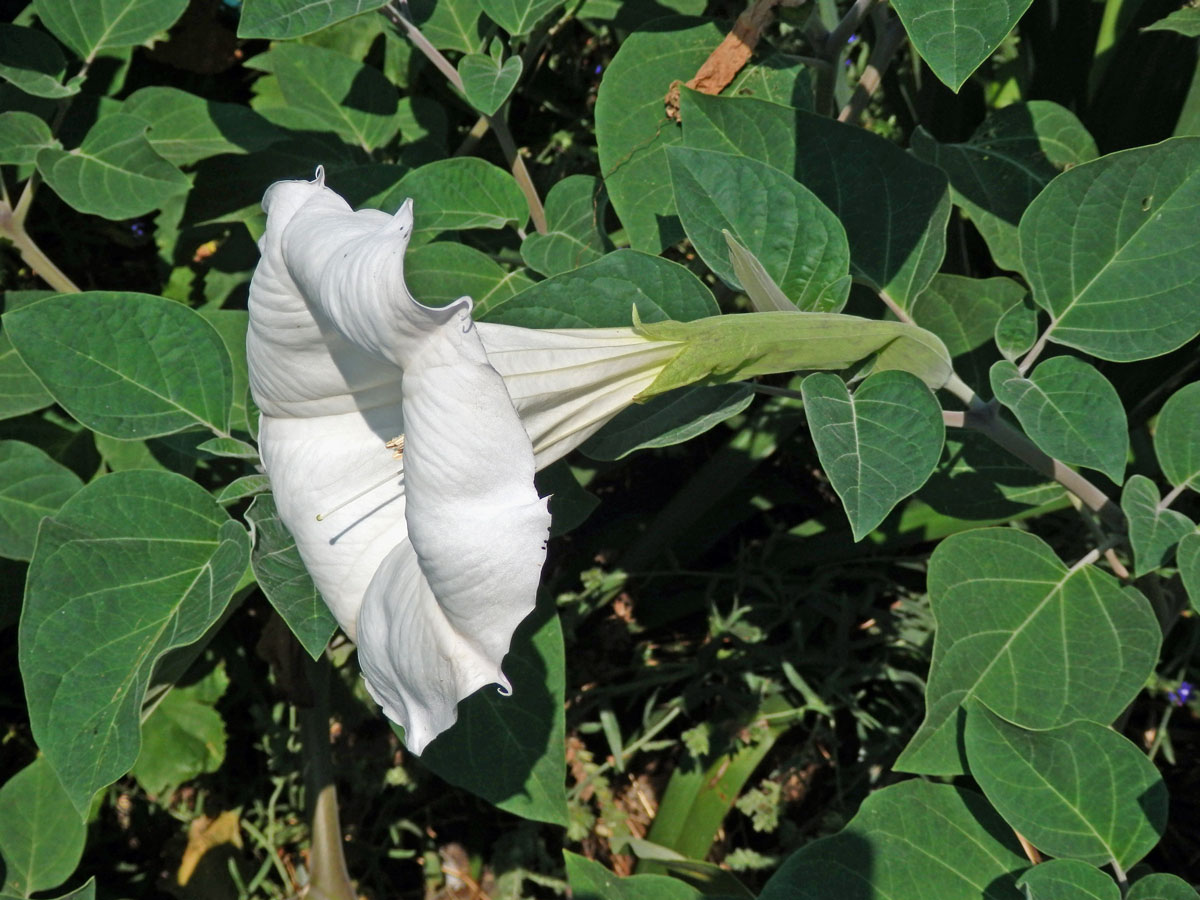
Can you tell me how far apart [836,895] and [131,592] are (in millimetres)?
696

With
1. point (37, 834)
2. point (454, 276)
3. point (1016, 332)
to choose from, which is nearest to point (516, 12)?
point (454, 276)

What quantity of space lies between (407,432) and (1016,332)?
24.5 inches

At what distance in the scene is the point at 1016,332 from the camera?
104 centimetres

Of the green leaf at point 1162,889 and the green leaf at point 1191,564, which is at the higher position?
the green leaf at point 1191,564

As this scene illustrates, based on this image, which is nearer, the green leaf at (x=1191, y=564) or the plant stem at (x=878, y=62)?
the green leaf at (x=1191, y=564)

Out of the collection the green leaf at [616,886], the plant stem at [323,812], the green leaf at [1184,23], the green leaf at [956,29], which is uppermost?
the green leaf at [956,29]

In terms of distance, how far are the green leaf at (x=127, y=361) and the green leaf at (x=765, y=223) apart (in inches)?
20.1

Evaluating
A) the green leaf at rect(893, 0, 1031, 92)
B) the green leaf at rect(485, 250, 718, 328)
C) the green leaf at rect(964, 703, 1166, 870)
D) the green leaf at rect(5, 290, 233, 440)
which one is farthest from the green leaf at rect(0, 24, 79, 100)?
the green leaf at rect(964, 703, 1166, 870)

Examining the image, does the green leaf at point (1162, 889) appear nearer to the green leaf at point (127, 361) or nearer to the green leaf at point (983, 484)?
the green leaf at point (983, 484)

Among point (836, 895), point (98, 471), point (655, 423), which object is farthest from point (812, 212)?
point (98, 471)

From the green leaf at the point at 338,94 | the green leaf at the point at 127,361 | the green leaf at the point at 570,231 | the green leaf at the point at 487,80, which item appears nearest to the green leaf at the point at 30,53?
the green leaf at the point at 338,94

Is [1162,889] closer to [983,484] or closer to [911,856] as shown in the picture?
[911,856]

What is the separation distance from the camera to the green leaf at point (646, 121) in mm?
1130

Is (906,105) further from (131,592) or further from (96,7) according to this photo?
(131,592)
